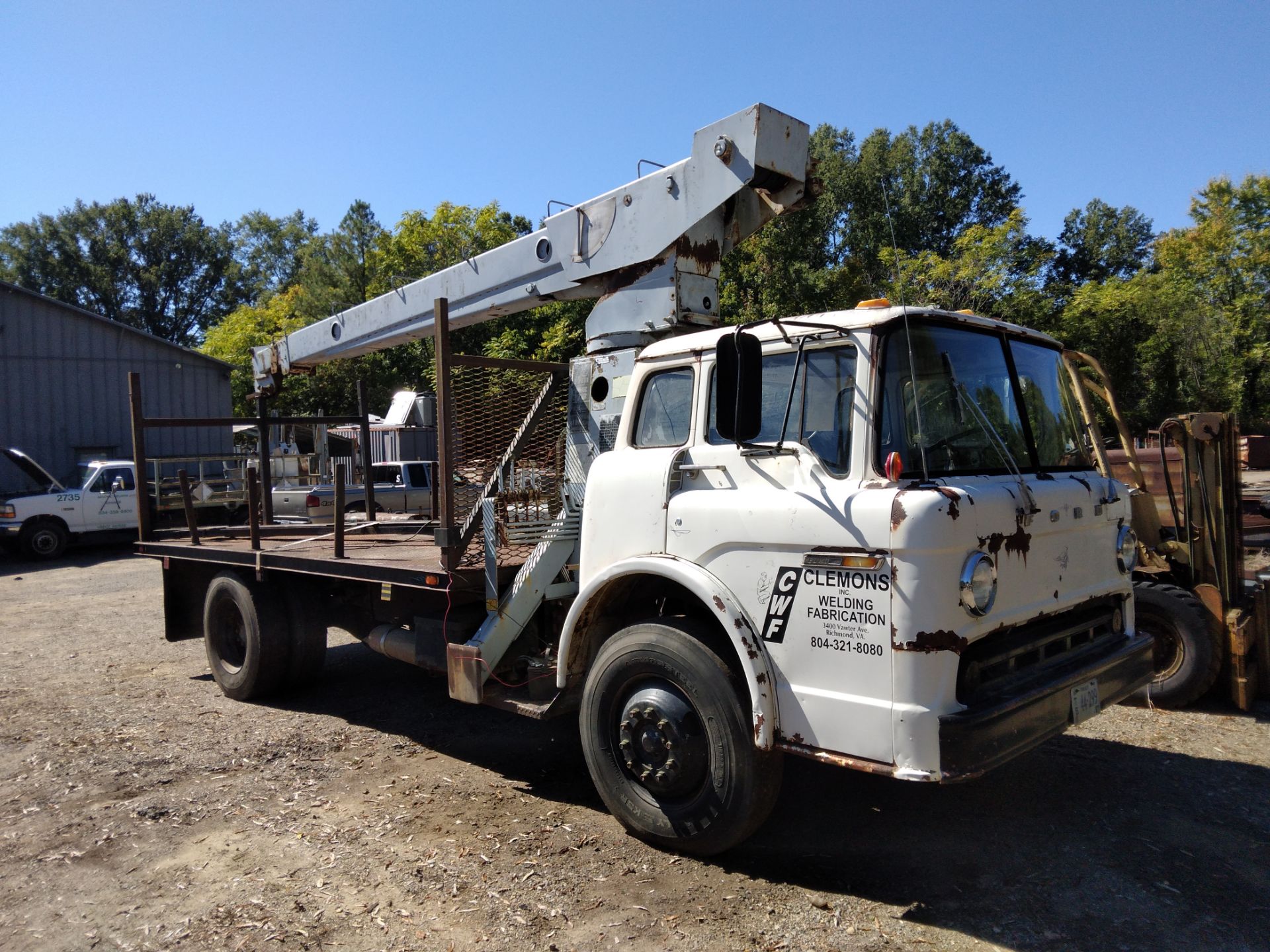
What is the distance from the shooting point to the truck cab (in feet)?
10.5

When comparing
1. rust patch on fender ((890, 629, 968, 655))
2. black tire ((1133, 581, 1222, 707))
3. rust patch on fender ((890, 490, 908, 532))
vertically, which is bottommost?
black tire ((1133, 581, 1222, 707))

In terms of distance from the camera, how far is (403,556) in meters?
6.23

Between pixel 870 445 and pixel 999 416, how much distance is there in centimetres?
87

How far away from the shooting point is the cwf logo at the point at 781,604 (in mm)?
3535

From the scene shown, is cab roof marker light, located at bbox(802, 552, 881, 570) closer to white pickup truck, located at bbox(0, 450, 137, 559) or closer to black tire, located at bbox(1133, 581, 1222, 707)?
black tire, located at bbox(1133, 581, 1222, 707)

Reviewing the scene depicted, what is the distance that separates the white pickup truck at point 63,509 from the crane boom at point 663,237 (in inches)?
566

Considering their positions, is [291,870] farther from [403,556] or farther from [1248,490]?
[1248,490]

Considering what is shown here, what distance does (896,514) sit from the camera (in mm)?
3199

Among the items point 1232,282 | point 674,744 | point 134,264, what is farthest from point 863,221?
point 134,264

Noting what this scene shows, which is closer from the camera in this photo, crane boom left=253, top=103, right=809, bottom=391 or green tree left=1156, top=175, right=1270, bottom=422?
crane boom left=253, top=103, right=809, bottom=391

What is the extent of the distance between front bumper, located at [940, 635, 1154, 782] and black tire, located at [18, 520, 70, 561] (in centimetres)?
1926

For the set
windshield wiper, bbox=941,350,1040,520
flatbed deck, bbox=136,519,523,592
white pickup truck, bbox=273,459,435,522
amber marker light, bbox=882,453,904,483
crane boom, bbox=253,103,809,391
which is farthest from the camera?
white pickup truck, bbox=273,459,435,522

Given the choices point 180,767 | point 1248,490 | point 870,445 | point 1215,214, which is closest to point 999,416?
point 870,445

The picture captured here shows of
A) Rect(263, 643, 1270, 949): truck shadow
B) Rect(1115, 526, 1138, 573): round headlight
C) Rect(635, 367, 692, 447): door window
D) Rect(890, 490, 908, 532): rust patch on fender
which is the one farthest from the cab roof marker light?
Rect(1115, 526, 1138, 573): round headlight
